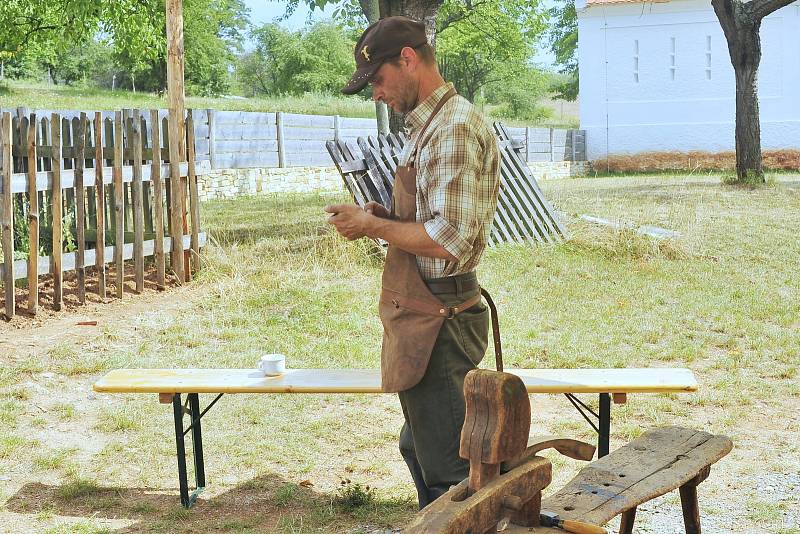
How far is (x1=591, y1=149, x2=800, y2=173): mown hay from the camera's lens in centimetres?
2858

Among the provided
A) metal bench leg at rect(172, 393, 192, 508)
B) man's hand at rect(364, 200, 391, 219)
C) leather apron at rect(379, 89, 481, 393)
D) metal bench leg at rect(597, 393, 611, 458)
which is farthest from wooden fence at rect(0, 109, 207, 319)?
leather apron at rect(379, 89, 481, 393)

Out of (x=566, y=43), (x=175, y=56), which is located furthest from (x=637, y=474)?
(x=566, y=43)

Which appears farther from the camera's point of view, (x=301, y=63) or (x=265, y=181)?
(x=301, y=63)

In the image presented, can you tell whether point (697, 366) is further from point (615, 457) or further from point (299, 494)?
point (615, 457)

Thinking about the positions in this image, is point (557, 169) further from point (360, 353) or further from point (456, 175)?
→ point (456, 175)

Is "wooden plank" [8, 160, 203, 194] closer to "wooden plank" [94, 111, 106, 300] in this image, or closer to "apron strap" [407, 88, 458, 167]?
"wooden plank" [94, 111, 106, 300]

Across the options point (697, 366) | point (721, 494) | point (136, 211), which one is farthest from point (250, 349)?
point (721, 494)

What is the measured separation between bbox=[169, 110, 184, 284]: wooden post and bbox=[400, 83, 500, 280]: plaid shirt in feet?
22.0

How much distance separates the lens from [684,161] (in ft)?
96.5

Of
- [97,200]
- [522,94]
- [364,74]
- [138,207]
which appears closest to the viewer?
[364,74]

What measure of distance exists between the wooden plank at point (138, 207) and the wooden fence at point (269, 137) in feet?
34.1

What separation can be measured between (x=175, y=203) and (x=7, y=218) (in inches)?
75.6

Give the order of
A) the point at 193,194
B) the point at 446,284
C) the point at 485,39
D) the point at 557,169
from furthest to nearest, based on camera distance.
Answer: the point at 485,39 → the point at 557,169 → the point at 193,194 → the point at 446,284

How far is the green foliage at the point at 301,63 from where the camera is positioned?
2432 inches
